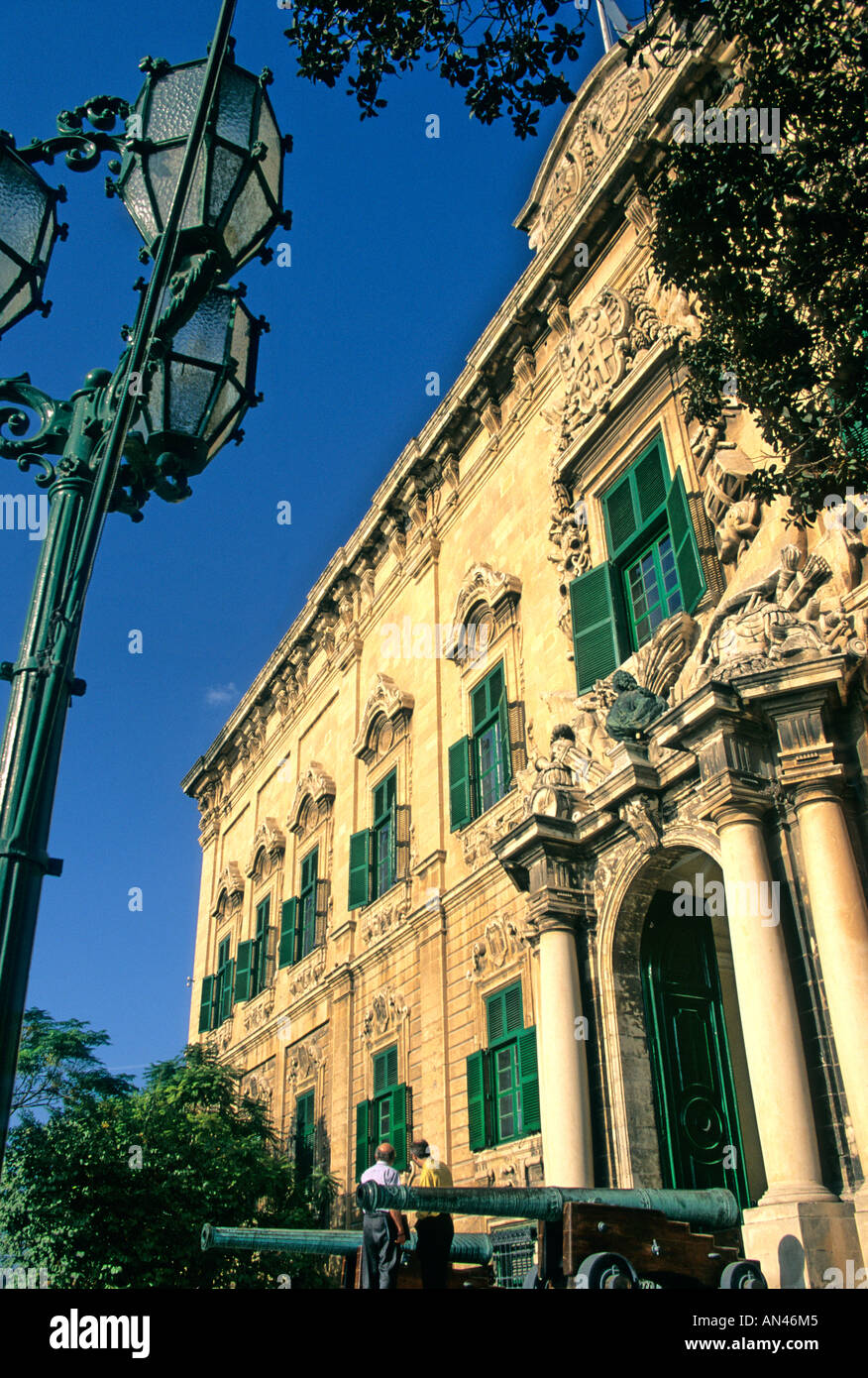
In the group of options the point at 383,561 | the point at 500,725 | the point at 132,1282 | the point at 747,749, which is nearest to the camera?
the point at 747,749

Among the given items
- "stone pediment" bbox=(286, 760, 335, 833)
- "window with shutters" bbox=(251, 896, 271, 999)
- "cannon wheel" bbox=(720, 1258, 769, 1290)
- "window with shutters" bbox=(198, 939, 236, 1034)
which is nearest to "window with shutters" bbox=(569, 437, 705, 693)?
"cannon wheel" bbox=(720, 1258, 769, 1290)

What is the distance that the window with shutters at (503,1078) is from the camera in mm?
10836

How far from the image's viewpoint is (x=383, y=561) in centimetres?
1853

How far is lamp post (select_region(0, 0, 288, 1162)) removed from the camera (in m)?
3.22

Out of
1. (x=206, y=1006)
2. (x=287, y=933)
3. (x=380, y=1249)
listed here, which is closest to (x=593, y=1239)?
(x=380, y=1249)

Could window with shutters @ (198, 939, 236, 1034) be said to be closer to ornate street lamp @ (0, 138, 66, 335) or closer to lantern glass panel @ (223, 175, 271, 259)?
ornate street lamp @ (0, 138, 66, 335)

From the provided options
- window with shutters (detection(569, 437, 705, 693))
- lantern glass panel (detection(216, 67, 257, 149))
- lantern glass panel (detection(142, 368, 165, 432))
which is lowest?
lantern glass panel (detection(142, 368, 165, 432))

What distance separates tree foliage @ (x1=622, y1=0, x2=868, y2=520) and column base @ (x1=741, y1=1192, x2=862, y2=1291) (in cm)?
455

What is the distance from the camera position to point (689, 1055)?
9.52 metres
